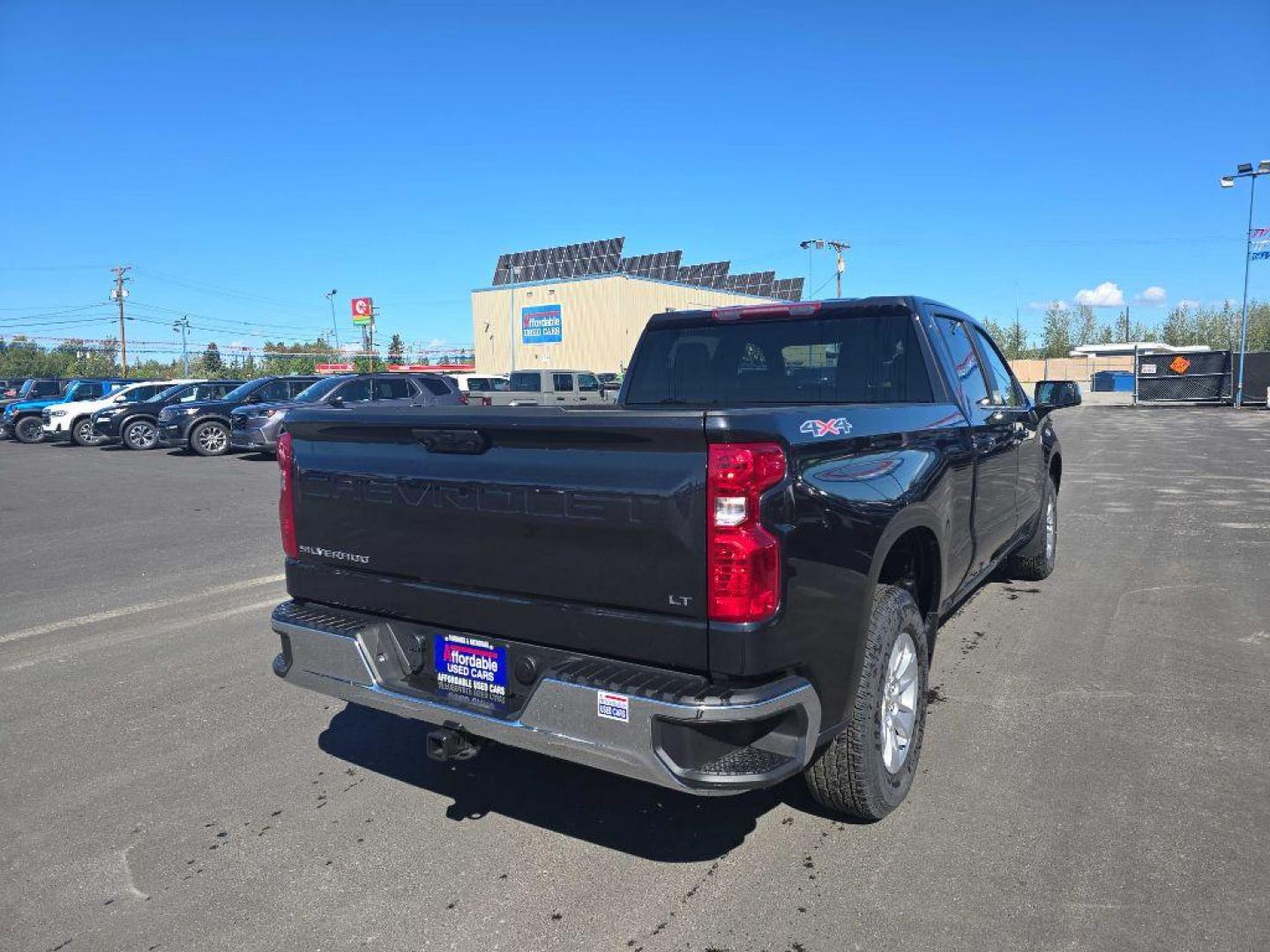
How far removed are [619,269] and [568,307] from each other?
14.5 feet

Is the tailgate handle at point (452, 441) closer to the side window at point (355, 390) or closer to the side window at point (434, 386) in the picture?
the side window at point (355, 390)

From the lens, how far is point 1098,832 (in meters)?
3.07

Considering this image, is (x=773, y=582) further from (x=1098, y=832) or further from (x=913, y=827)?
(x=1098, y=832)

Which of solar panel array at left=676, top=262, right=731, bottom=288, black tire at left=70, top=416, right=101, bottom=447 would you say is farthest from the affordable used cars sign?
black tire at left=70, top=416, right=101, bottom=447

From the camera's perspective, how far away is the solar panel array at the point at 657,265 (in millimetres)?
69125

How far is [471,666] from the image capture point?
293cm

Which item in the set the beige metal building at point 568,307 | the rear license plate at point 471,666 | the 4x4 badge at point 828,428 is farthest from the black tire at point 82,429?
the beige metal building at point 568,307

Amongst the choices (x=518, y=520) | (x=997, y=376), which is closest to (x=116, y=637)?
(x=518, y=520)

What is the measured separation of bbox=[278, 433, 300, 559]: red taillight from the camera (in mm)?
3463

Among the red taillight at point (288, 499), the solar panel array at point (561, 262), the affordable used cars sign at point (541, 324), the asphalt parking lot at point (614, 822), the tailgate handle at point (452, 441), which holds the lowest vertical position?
the asphalt parking lot at point (614, 822)

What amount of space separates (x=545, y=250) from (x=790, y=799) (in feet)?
210

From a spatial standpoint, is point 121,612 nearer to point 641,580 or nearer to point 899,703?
point 641,580

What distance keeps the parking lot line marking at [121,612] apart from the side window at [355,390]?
11.2 metres

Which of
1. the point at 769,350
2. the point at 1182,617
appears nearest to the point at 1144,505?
the point at 1182,617
